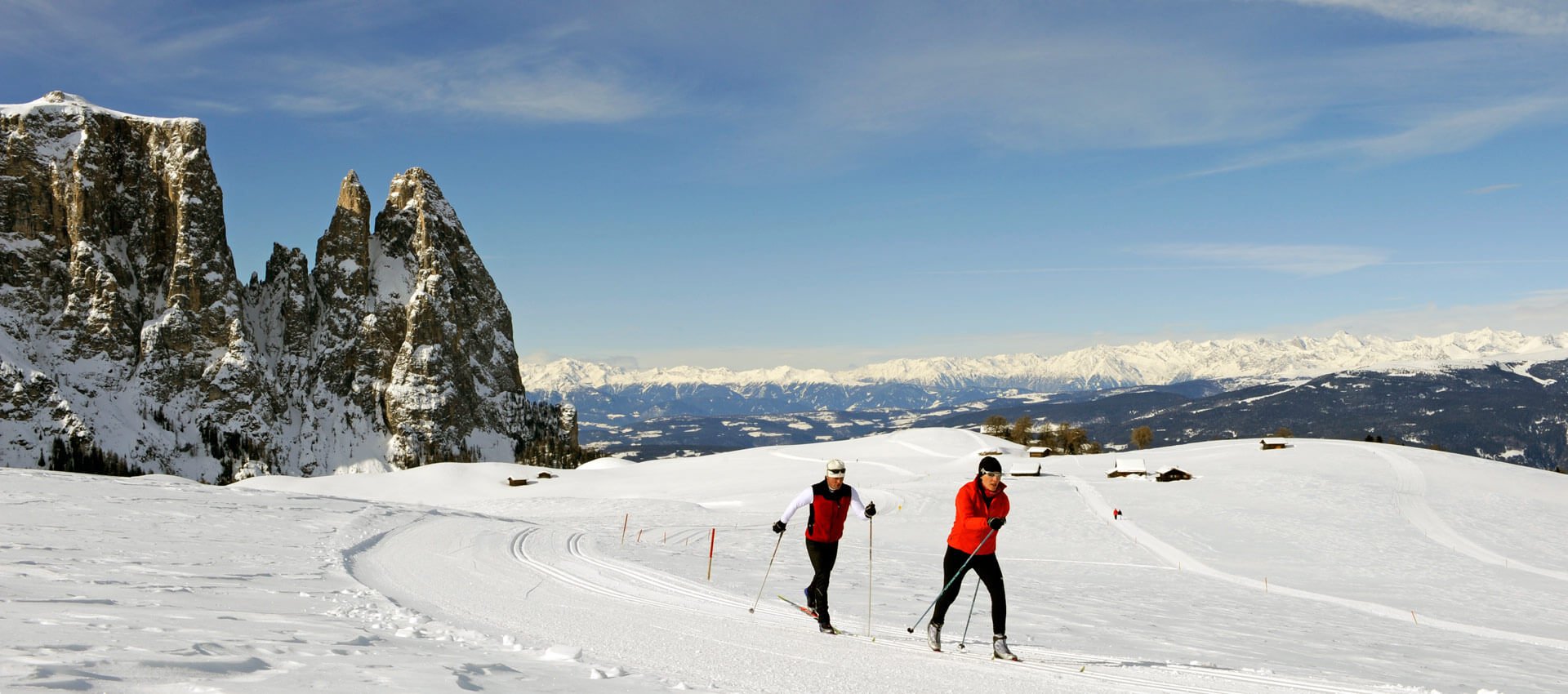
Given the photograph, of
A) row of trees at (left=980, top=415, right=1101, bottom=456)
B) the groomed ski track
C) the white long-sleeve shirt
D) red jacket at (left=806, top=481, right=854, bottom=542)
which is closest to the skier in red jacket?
the groomed ski track

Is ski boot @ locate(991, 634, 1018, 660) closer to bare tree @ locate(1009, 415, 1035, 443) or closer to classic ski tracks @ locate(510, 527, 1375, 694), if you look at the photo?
classic ski tracks @ locate(510, 527, 1375, 694)

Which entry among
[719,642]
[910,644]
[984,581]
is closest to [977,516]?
[984,581]

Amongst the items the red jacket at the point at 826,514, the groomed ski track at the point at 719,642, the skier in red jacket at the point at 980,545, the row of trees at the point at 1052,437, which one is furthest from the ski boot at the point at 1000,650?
the row of trees at the point at 1052,437

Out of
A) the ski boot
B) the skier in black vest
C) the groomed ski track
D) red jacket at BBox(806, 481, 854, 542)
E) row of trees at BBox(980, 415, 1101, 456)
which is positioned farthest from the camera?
row of trees at BBox(980, 415, 1101, 456)

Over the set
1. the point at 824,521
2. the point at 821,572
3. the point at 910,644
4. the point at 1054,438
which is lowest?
the point at 910,644

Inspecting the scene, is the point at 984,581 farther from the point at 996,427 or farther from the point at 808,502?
the point at 996,427

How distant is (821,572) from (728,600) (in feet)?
11.6

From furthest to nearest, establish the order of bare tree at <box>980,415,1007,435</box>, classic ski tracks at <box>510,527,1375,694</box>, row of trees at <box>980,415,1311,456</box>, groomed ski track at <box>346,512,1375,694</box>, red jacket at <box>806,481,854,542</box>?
bare tree at <box>980,415,1007,435</box> → row of trees at <box>980,415,1311,456</box> → red jacket at <box>806,481,854,542</box> → classic ski tracks at <box>510,527,1375,694</box> → groomed ski track at <box>346,512,1375,694</box>

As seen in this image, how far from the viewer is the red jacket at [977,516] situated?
12594mm

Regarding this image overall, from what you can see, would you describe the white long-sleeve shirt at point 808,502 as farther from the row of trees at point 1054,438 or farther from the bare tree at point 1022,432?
the bare tree at point 1022,432

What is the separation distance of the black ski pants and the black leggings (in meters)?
1.90

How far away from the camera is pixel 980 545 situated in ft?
41.2

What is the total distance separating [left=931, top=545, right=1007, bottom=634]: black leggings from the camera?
12312 mm

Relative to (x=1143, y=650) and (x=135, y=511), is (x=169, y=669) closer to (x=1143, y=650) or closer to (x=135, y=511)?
(x=1143, y=650)
